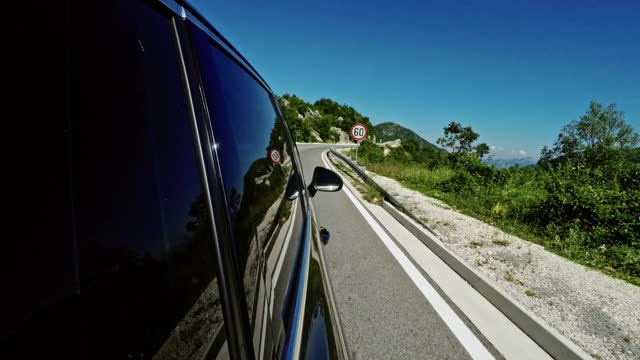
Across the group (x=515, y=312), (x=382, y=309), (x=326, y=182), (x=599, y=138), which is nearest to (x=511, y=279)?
(x=515, y=312)

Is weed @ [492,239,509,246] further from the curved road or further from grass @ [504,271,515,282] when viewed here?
the curved road

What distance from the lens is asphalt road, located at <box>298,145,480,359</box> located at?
8.00 ft

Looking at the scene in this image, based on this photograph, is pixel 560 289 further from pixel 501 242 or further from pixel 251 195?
pixel 251 195

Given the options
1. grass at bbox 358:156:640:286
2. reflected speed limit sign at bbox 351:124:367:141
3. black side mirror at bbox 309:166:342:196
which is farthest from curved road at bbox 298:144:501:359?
reflected speed limit sign at bbox 351:124:367:141

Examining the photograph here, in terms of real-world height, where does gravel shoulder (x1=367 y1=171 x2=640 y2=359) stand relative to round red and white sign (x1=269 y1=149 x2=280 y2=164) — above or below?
below

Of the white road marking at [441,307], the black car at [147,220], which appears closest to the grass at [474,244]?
the white road marking at [441,307]

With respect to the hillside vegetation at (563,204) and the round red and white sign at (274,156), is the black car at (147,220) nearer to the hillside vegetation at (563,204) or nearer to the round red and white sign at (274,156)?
the round red and white sign at (274,156)

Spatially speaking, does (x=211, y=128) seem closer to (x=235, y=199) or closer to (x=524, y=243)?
(x=235, y=199)

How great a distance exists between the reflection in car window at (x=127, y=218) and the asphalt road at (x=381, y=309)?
4.12 ft

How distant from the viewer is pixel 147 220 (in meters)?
0.63

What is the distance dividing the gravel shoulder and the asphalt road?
106 cm

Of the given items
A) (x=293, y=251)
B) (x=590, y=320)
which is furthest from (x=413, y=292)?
(x=293, y=251)

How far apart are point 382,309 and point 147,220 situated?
9.39 ft

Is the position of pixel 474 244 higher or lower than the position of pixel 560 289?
higher
